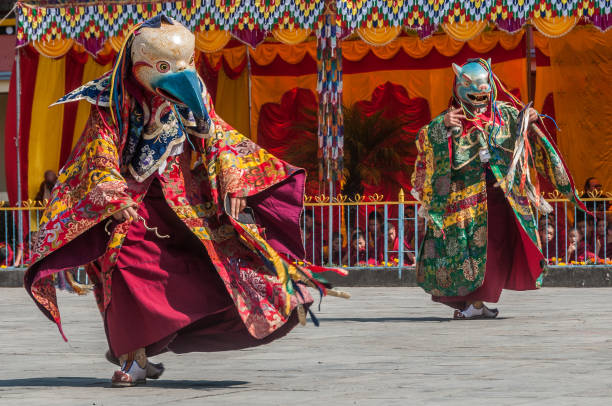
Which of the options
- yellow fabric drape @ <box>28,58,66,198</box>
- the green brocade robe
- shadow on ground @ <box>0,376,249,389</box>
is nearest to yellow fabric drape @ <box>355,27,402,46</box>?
yellow fabric drape @ <box>28,58,66,198</box>

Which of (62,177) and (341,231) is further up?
(62,177)

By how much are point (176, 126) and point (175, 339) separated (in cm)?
94

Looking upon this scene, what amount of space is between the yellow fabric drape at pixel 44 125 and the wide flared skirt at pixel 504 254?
791 cm

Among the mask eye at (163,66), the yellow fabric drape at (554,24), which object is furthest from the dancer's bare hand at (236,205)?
the yellow fabric drape at (554,24)

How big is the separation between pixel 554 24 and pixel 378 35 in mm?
1833

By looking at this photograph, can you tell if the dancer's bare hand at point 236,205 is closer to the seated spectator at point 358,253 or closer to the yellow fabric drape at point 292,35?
the seated spectator at point 358,253

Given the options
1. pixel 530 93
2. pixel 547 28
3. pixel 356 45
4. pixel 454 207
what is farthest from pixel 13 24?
pixel 454 207

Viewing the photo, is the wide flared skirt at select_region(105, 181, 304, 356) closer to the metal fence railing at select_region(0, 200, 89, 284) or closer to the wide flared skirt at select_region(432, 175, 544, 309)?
the wide flared skirt at select_region(432, 175, 544, 309)

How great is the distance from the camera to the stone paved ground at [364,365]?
5488 millimetres

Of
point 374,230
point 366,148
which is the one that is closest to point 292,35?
point 374,230

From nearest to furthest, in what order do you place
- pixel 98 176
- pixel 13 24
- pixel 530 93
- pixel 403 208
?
pixel 98 176
pixel 403 208
pixel 530 93
pixel 13 24

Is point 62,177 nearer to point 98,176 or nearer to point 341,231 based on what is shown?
point 98,176

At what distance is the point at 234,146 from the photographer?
20.8 feet

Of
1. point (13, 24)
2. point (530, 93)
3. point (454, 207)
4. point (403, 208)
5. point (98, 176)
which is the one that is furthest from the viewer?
point (13, 24)
